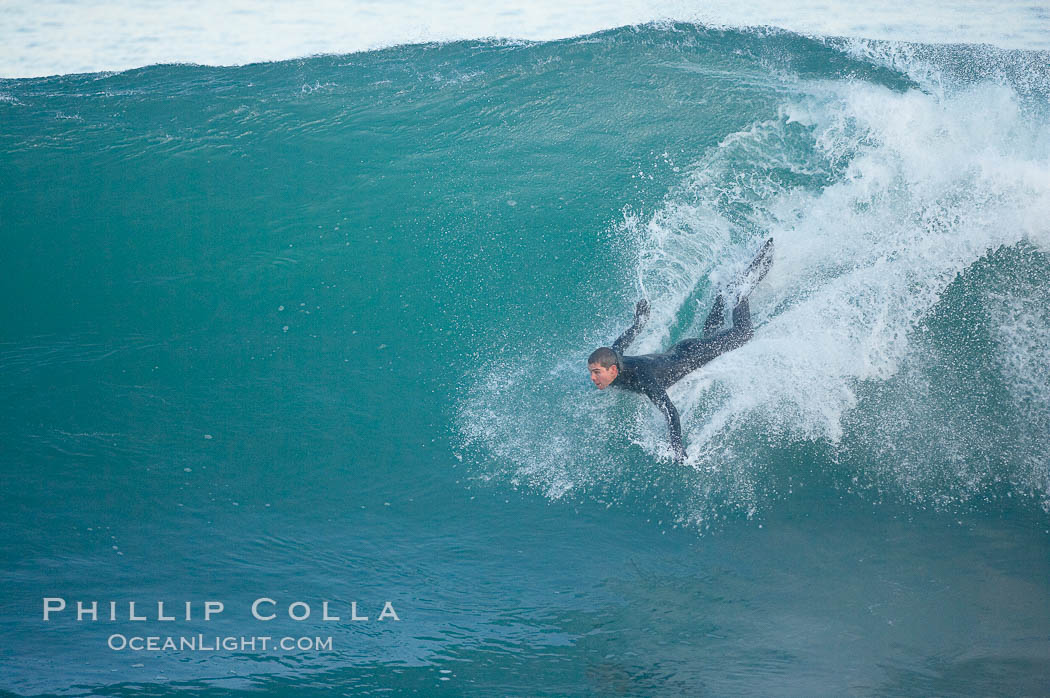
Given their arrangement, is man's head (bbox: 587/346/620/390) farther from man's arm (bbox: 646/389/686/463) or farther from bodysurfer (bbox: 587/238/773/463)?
man's arm (bbox: 646/389/686/463)

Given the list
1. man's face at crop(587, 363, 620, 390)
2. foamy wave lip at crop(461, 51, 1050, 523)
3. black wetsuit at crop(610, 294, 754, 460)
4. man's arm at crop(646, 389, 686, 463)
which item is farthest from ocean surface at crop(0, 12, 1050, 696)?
man's face at crop(587, 363, 620, 390)

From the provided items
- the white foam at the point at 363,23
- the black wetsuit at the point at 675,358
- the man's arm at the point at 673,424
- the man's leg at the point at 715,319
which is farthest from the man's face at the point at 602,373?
the white foam at the point at 363,23

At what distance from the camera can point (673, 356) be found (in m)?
5.51

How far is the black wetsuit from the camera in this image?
5.16 metres

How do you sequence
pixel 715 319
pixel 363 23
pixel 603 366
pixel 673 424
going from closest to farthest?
pixel 603 366
pixel 673 424
pixel 715 319
pixel 363 23

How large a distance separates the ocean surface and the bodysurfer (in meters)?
0.24

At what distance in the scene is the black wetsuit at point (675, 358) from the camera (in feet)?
16.9

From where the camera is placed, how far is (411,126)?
27.0 feet

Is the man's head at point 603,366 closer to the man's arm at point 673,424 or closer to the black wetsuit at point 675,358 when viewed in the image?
the black wetsuit at point 675,358

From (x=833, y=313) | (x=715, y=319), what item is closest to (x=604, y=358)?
(x=715, y=319)

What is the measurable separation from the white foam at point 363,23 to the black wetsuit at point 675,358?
18.0 ft

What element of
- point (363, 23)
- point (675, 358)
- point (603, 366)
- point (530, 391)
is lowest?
point (530, 391)

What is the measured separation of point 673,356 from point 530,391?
1322 millimetres

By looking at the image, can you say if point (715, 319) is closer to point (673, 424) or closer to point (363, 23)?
point (673, 424)
